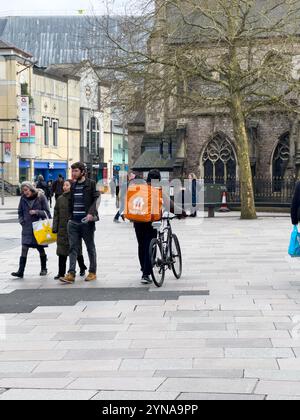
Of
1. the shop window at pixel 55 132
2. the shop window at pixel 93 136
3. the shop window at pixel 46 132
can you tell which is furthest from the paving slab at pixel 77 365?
the shop window at pixel 93 136

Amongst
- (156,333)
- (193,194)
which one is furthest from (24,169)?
(156,333)

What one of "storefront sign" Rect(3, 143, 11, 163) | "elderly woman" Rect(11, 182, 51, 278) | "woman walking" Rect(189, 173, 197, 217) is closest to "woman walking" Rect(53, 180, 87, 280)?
"elderly woman" Rect(11, 182, 51, 278)

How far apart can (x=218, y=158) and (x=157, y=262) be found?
2949 cm

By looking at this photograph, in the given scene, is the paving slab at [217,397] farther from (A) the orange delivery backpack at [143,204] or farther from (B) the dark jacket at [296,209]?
(B) the dark jacket at [296,209]

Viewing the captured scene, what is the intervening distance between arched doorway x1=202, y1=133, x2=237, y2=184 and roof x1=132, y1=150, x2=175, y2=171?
231cm

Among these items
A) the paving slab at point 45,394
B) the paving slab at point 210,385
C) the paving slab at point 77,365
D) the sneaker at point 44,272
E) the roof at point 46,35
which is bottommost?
the sneaker at point 44,272

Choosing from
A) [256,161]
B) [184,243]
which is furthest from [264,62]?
[256,161]

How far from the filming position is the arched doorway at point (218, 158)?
132 feet

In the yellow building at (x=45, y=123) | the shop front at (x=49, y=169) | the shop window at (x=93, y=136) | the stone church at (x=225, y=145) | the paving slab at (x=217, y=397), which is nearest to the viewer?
the paving slab at (x=217, y=397)

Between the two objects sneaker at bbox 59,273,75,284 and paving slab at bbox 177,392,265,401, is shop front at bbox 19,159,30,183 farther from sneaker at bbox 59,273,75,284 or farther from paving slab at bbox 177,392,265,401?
paving slab at bbox 177,392,265,401

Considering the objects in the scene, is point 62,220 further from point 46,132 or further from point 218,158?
point 46,132

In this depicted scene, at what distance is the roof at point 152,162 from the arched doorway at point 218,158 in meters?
2.31

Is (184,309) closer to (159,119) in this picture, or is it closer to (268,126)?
(268,126)

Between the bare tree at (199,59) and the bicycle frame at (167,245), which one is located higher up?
the bare tree at (199,59)
